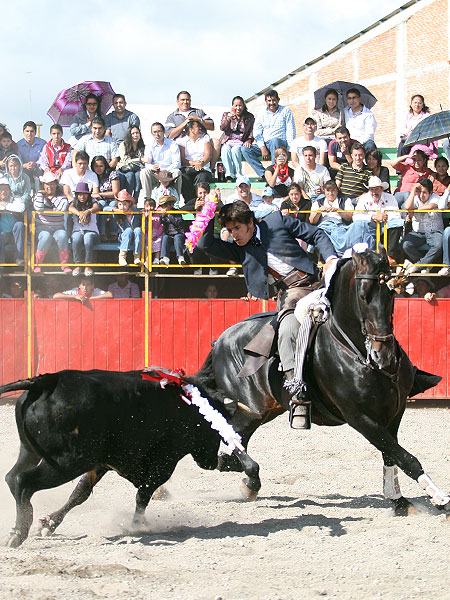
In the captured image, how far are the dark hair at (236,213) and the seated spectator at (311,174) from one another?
7.09 metres

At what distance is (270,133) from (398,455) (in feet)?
33.2

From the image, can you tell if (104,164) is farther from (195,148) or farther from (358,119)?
(358,119)

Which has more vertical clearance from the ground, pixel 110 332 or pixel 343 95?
pixel 343 95

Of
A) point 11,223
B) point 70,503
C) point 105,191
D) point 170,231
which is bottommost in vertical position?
point 70,503

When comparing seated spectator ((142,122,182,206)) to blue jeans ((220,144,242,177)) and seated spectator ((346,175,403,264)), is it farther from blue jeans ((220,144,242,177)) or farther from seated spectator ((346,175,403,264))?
seated spectator ((346,175,403,264))

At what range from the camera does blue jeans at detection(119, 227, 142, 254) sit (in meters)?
13.0

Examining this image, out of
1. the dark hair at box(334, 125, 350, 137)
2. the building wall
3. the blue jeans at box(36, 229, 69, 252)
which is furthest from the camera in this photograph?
the building wall

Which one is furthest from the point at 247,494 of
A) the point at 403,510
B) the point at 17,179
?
the point at 17,179

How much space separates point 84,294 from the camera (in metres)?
13.3

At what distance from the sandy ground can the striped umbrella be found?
6968 millimetres

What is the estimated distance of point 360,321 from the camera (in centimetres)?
621

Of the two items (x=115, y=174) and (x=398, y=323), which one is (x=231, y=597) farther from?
(x=115, y=174)

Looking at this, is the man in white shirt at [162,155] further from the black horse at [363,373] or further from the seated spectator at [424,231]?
the black horse at [363,373]

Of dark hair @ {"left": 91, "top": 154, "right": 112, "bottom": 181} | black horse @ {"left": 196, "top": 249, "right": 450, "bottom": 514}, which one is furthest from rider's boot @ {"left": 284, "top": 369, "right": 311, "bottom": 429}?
dark hair @ {"left": 91, "top": 154, "right": 112, "bottom": 181}
